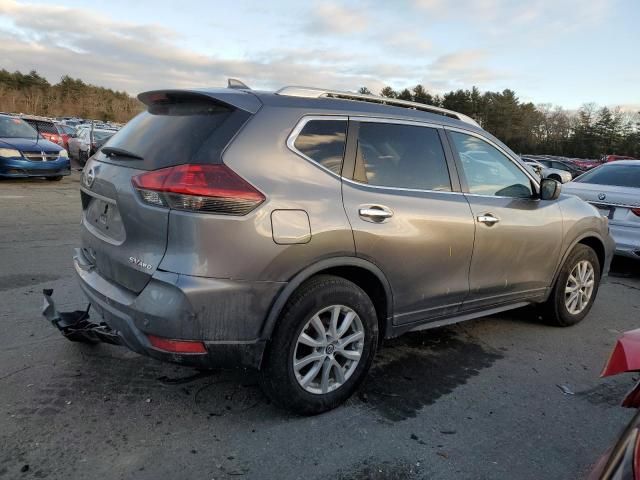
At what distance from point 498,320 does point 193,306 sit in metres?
3.47

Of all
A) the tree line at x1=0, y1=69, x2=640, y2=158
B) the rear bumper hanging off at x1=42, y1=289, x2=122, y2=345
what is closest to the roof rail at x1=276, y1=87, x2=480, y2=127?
the rear bumper hanging off at x1=42, y1=289, x2=122, y2=345

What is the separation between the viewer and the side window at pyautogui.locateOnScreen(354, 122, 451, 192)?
3.33 meters

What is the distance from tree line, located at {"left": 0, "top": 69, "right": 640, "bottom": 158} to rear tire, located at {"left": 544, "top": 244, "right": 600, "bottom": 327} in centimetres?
4983

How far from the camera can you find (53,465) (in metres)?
2.54

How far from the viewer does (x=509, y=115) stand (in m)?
65.4

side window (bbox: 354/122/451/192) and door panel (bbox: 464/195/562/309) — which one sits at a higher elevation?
side window (bbox: 354/122/451/192)

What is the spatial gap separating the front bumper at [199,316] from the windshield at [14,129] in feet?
41.3

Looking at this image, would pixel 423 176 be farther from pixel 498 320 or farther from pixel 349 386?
pixel 498 320

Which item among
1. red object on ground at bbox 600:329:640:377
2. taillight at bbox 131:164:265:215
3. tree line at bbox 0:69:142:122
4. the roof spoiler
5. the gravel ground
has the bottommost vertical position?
the gravel ground

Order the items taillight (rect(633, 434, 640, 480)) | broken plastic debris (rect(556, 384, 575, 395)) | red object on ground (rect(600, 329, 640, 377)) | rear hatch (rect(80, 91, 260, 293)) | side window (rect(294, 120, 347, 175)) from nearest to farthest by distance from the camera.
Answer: taillight (rect(633, 434, 640, 480)), red object on ground (rect(600, 329, 640, 377)), rear hatch (rect(80, 91, 260, 293)), side window (rect(294, 120, 347, 175)), broken plastic debris (rect(556, 384, 575, 395))

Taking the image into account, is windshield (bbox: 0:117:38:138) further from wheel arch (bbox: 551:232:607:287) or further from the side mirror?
wheel arch (bbox: 551:232:607:287)

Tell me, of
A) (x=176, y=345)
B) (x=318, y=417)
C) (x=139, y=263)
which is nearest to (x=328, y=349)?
(x=318, y=417)

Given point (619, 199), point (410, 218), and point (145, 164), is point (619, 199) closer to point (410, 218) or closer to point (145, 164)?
point (410, 218)

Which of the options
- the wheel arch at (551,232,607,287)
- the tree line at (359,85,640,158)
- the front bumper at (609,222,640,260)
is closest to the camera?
the wheel arch at (551,232,607,287)
